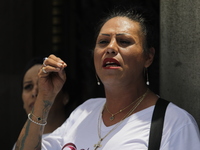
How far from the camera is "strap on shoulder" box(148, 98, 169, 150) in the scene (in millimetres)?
2715

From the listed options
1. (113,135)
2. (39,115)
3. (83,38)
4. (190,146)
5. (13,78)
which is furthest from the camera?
(83,38)

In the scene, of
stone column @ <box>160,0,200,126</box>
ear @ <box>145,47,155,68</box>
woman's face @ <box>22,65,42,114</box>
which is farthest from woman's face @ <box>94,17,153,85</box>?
woman's face @ <box>22,65,42,114</box>

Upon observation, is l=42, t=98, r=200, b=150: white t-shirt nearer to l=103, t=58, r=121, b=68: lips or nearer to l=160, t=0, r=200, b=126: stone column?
l=103, t=58, r=121, b=68: lips

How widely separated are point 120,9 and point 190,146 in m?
1.22

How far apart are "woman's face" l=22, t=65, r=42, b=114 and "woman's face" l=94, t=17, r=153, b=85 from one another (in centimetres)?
114

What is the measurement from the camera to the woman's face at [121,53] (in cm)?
303

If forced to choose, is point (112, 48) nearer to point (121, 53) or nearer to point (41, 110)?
point (121, 53)

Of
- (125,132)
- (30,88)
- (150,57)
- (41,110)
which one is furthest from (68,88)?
(125,132)

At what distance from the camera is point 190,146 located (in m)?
2.66

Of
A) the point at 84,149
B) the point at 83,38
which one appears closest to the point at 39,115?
the point at 84,149

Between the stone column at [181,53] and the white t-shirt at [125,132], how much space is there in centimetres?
49

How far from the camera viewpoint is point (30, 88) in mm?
4219

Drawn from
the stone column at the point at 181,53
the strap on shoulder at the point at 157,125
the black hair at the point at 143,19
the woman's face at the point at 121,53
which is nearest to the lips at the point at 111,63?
the woman's face at the point at 121,53

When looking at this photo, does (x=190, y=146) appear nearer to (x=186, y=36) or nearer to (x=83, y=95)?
(x=186, y=36)
